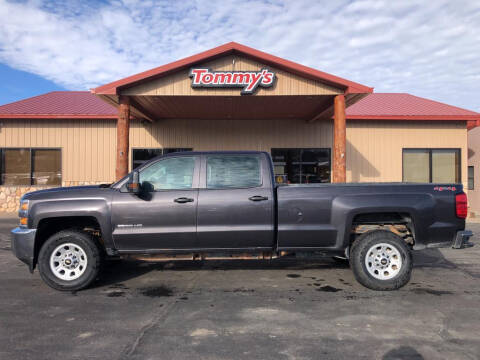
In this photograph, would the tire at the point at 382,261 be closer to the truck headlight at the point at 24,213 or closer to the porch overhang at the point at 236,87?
the truck headlight at the point at 24,213

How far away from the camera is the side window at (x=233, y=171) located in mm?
4984

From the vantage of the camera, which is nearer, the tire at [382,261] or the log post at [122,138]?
the tire at [382,261]

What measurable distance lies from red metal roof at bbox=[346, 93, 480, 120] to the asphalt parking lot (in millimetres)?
8880

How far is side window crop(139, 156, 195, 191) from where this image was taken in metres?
4.96

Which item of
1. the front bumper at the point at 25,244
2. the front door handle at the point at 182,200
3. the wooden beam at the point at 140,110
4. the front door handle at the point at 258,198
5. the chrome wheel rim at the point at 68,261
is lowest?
the chrome wheel rim at the point at 68,261

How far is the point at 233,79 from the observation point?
10.2 m

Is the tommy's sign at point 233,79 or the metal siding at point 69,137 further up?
the tommy's sign at point 233,79

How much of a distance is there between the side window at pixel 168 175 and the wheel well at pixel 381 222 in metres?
2.49

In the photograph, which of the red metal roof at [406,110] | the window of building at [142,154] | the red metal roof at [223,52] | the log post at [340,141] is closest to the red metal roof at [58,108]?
the window of building at [142,154]

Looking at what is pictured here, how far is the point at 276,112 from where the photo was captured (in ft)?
42.4

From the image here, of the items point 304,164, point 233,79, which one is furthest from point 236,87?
point 304,164

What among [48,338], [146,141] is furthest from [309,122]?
[48,338]

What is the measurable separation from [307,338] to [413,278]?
9.76ft

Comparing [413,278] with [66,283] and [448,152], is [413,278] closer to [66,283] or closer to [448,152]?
[66,283]
